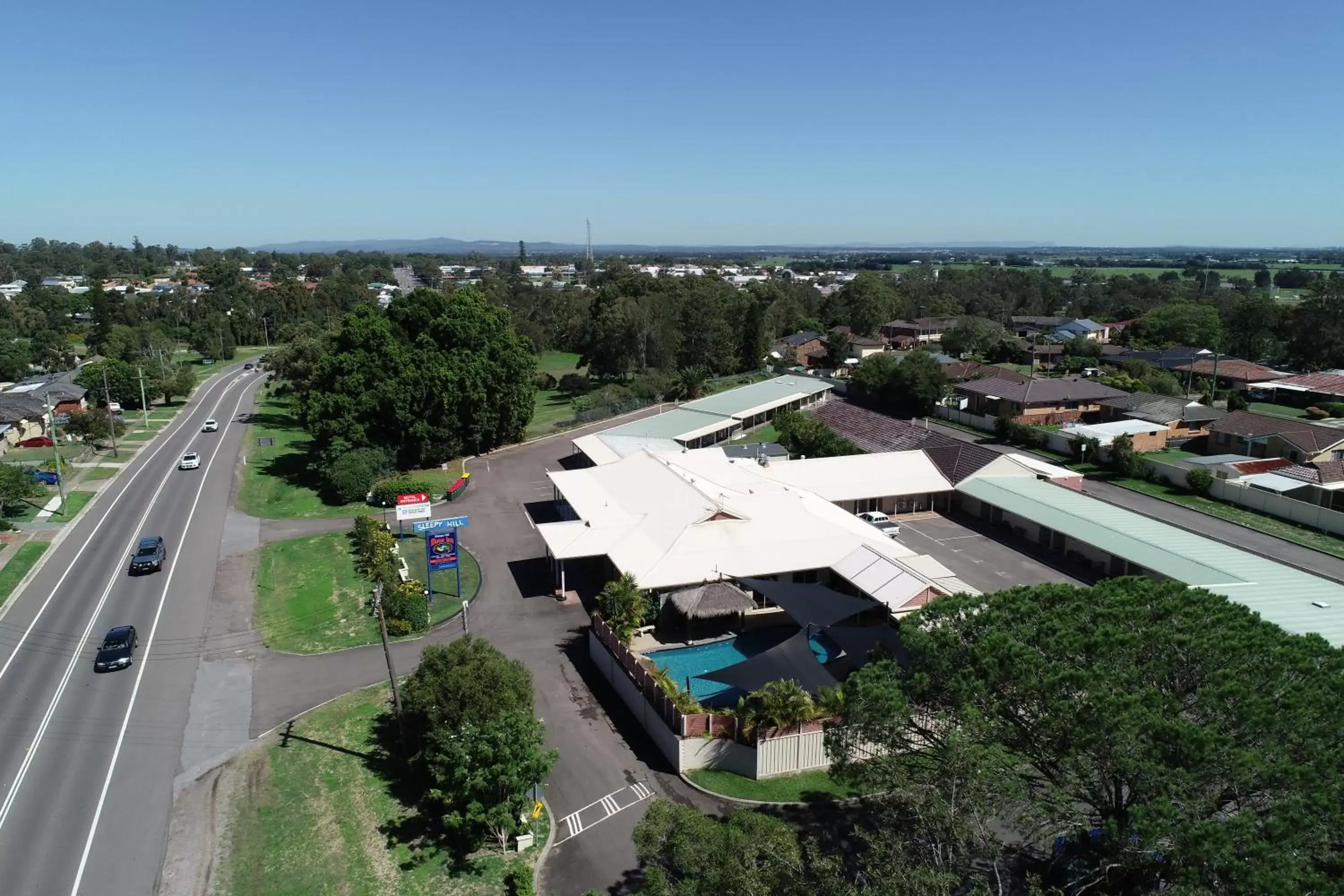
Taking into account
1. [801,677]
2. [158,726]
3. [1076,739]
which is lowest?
[158,726]

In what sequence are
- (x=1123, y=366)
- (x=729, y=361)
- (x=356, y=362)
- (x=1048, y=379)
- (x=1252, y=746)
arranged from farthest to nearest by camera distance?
(x=729, y=361) → (x=1123, y=366) → (x=1048, y=379) → (x=356, y=362) → (x=1252, y=746)

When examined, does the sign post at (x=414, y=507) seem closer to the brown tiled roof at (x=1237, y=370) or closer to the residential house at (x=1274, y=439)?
the residential house at (x=1274, y=439)

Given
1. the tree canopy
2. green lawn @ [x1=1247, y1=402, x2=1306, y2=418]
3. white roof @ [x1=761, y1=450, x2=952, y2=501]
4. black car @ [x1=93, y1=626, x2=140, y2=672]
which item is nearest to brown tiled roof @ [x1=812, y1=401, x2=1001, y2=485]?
white roof @ [x1=761, y1=450, x2=952, y2=501]

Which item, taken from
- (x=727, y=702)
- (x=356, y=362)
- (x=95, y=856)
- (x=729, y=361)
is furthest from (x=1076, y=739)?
(x=729, y=361)

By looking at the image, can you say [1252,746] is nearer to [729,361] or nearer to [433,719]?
[433,719]

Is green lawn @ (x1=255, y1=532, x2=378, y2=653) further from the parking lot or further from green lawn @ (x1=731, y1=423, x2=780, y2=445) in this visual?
green lawn @ (x1=731, y1=423, x2=780, y2=445)

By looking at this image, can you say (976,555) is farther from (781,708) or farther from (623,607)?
(781,708)
